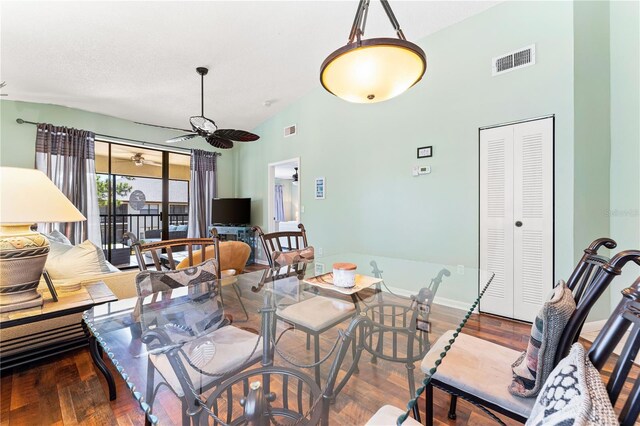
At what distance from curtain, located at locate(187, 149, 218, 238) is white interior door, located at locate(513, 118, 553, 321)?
17.6ft

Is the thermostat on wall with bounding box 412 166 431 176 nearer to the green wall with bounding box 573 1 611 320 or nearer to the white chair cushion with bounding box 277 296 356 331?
the green wall with bounding box 573 1 611 320

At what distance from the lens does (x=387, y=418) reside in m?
0.87

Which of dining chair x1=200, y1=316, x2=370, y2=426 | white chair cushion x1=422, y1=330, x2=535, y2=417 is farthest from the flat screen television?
white chair cushion x1=422, y1=330, x2=535, y2=417

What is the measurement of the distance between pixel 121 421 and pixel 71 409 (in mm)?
352

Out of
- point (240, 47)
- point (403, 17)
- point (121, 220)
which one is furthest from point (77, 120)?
point (403, 17)

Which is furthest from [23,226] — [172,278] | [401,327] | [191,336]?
[401,327]

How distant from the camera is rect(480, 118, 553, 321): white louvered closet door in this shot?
100 inches

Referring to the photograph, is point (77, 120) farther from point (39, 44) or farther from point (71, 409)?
point (71, 409)

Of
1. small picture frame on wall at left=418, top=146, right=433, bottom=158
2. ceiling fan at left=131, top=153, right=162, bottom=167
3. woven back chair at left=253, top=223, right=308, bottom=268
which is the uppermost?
ceiling fan at left=131, top=153, right=162, bottom=167

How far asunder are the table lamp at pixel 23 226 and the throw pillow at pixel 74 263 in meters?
0.52

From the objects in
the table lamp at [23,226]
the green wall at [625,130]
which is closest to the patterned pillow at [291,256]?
the table lamp at [23,226]

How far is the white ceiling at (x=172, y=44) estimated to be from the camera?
2459mm

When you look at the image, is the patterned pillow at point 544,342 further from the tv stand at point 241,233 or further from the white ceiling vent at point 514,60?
the tv stand at point 241,233

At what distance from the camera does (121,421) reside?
1455 millimetres
